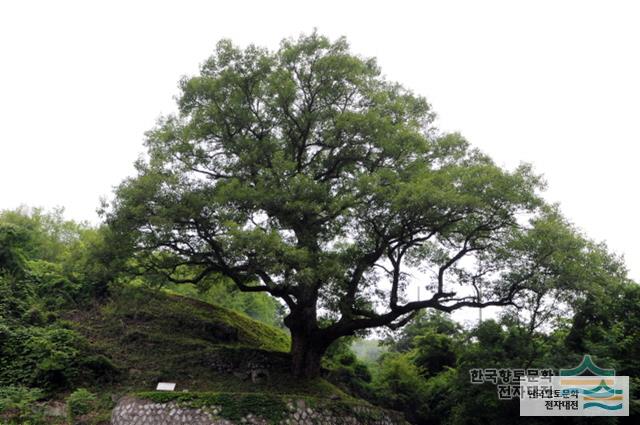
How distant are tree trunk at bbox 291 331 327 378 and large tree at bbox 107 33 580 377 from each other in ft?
0.14

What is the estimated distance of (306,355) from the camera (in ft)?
47.4

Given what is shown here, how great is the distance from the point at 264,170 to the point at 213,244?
2188mm

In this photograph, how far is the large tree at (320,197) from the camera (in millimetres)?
11648

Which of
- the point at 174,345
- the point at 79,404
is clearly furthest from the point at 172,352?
the point at 79,404

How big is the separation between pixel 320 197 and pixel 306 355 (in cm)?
484

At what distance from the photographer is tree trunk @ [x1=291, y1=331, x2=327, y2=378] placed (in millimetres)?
14367

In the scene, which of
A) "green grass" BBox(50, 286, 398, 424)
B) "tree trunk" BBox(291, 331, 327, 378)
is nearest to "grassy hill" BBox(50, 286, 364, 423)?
"green grass" BBox(50, 286, 398, 424)

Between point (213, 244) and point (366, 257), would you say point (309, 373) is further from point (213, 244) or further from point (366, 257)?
point (213, 244)

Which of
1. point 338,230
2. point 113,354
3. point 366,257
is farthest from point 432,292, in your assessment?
point 113,354

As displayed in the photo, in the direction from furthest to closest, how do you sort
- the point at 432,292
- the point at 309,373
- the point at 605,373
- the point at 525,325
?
the point at 309,373
the point at 432,292
the point at 525,325
the point at 605,373

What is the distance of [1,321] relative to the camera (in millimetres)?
13555

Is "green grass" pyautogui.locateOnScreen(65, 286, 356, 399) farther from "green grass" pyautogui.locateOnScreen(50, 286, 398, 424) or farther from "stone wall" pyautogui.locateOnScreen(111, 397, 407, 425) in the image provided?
"stone wall" pyautogui.locateOnScreen(111, 397, 407, 425)

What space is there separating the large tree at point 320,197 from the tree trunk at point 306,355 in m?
0.04

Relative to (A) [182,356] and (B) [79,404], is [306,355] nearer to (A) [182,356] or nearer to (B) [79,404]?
(A) [182,356]
